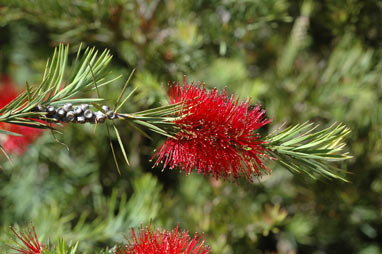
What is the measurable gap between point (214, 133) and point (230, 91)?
0.33 meters

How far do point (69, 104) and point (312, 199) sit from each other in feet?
1.96

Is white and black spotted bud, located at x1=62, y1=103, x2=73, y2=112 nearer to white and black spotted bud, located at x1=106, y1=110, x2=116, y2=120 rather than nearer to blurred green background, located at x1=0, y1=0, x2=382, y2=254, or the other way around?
white and black spotted bud, located at x1=106, y1=110, x2=116, y2=120

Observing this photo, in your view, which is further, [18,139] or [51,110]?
[18,139]

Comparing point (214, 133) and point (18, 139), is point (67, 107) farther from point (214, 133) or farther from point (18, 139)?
point (18, 139)

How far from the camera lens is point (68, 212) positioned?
0.67 meters

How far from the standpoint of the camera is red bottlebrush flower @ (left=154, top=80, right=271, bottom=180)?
0.32 metres

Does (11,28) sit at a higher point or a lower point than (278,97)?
higher

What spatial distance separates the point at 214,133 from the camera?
0.32 m

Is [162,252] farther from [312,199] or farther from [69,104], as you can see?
[312,199]

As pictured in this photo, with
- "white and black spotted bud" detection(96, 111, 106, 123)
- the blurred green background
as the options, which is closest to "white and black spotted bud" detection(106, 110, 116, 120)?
"white and black spotted bud" detection(96, 111, 106, 123)

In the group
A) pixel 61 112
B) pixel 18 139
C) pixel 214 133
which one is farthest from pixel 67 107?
pixel 18 139

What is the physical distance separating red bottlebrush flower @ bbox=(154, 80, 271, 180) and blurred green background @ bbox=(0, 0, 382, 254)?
9.5 inches

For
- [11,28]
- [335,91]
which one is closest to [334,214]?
[335,91]

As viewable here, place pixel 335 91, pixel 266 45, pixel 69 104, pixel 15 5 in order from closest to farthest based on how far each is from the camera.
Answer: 1. pixel 69 104
2. pixel 15 5
3. pixel 335 91
4. pixel 266 45
